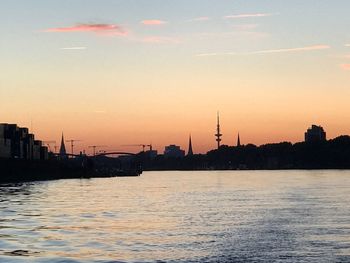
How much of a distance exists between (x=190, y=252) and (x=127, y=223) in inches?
873

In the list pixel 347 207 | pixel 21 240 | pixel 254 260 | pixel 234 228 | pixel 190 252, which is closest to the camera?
pixel 254 260

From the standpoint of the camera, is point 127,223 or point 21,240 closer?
point 21,240

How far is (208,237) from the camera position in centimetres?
5278

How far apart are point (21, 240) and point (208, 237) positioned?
14760 mm

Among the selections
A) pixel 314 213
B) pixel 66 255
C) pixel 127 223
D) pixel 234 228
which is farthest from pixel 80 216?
pixel 66 255

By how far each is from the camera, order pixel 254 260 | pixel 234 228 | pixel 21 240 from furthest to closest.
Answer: pixel 234 228 < pixel 21 240 < pixel 254 260

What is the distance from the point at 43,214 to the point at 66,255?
3566cm

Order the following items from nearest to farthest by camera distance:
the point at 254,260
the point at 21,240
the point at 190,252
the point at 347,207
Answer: the point at 254,260, the point at 190,252, the point at 21,240, the point at 347,207

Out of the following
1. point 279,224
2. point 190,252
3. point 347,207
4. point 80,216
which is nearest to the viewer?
point 190,252

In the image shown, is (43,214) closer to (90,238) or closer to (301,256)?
(90,238)

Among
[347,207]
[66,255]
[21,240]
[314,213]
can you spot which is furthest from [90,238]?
[347,207]

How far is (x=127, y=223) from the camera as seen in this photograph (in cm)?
6575

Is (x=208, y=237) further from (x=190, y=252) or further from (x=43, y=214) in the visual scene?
(x=43, y=214)

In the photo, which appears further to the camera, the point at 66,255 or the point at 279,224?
the point at 279,224
